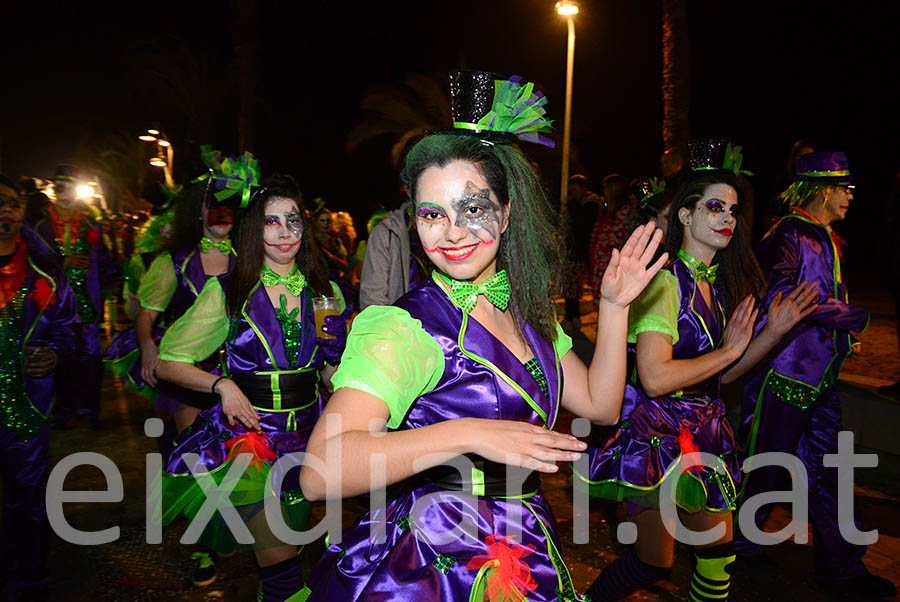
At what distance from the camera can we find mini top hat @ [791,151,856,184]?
4.20m

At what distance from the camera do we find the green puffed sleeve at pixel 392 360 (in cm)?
167

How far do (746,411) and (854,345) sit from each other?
78 cm

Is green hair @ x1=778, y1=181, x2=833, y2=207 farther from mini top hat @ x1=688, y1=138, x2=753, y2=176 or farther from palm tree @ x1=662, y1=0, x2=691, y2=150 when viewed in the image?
palm tree @ x1=662, y1=0, x2=691, y2=150

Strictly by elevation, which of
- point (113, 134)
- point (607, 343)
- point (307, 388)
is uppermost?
point (113, 134)

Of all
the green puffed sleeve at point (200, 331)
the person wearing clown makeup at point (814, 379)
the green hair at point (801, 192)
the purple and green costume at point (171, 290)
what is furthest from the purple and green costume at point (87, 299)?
the green hair at point (801, 192)

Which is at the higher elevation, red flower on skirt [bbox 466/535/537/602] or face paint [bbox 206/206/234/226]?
face paint [bbox 206/206/234/226]

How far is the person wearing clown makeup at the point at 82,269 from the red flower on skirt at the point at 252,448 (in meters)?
3.38

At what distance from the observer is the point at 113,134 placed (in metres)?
34.0

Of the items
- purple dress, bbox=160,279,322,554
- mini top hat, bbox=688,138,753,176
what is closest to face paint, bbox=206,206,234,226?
purple dress, bbox=160,279,322,554

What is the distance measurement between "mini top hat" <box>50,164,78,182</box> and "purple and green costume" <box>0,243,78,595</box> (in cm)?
492

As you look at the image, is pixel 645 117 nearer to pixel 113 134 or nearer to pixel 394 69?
pixel 394 69

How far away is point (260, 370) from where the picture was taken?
3.24 m

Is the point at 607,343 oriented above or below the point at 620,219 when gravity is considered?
below

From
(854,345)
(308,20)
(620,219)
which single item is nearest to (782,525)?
(854,345)
